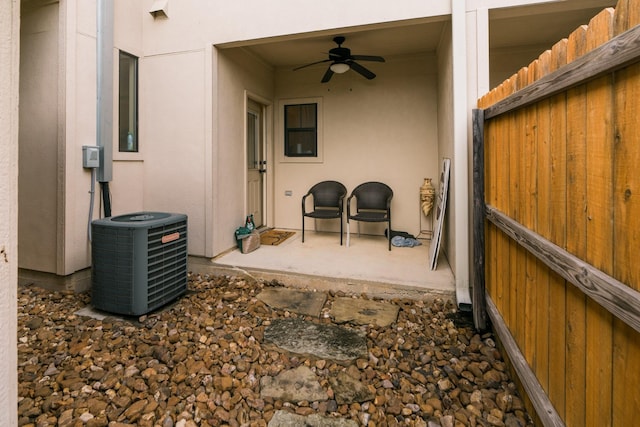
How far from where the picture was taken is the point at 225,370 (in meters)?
1.91

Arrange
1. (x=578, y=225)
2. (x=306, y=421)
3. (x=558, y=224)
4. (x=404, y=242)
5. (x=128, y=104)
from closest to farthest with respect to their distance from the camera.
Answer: (x=578, y=225), (x=558, y=224), (x=306, y=421), (x=128, y=104), (x=404, y=242)

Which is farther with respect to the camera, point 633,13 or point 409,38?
point 409,38

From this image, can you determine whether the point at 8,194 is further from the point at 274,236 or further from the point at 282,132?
the point at 282,132

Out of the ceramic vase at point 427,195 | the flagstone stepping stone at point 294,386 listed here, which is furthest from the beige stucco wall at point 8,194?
the ceramic vase at point 427,195

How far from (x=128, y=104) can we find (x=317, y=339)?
3.30 metres

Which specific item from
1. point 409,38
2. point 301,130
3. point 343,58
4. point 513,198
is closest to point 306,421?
point 513,198

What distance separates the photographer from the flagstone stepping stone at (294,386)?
1.69m

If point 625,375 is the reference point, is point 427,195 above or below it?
above

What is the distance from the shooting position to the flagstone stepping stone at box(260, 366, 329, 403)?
5.54 feet

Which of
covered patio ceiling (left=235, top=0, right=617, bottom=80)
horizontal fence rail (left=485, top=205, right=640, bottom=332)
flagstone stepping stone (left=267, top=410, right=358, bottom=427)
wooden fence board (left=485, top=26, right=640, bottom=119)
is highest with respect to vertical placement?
covered patio ceiling (left=235, top=0, right=617, bottom=80)

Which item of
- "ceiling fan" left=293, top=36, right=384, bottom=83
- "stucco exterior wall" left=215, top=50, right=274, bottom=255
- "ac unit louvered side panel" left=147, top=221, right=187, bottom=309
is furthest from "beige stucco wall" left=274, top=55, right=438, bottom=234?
"ac unit louvered side panel" left=147, top=221, right=187, bottom=309

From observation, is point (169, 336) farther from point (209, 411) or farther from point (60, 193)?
point (60, 193)

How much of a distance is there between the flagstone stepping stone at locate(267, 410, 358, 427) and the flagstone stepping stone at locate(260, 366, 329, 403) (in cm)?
12

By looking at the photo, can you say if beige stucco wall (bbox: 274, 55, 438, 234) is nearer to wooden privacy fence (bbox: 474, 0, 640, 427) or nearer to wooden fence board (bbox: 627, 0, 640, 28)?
wooden privacy fence (bbox: 474, 0, 640, 427)
